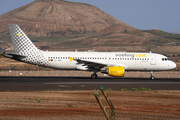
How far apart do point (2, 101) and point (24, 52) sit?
2070 centimetres

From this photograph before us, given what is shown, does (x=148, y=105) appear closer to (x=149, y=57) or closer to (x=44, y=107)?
(x=44, y=107)

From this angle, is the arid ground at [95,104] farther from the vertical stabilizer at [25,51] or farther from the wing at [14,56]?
the wing at [14,56]

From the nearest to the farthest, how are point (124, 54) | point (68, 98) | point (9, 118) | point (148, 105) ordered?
point (9, 118) → point (148, 105) → point (68, 98) → point (124, 54)

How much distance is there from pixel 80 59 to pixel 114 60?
4864mm

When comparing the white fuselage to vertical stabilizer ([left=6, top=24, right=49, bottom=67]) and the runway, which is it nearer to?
vertical stabilizer ([left=6, top=24, right=49, bottom=67])

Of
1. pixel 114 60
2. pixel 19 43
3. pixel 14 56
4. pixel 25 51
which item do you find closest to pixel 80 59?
pixel 114 60

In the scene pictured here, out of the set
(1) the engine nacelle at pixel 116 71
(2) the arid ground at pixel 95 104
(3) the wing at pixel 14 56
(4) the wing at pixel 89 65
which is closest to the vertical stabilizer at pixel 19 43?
(3) the wing at pixel 14 56

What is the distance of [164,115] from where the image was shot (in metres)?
14.4

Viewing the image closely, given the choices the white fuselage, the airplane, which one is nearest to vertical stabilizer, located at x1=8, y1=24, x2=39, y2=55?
the airplane

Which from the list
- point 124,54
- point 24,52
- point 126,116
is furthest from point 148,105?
point 24,52

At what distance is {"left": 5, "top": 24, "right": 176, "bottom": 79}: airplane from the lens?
124 feet

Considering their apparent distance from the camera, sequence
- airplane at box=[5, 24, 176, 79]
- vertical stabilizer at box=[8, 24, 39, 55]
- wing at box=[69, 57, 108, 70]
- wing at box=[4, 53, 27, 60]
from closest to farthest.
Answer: wing at box=[69, 57, 108, 70]
wing at box=[4, 53, 27, 60]
airplane at box=[5, 24, 176, 79]
vertical stabilizer at box=[8, 24, 39, 55]

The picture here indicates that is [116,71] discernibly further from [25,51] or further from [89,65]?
[25,51]

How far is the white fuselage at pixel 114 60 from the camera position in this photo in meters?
38.5
